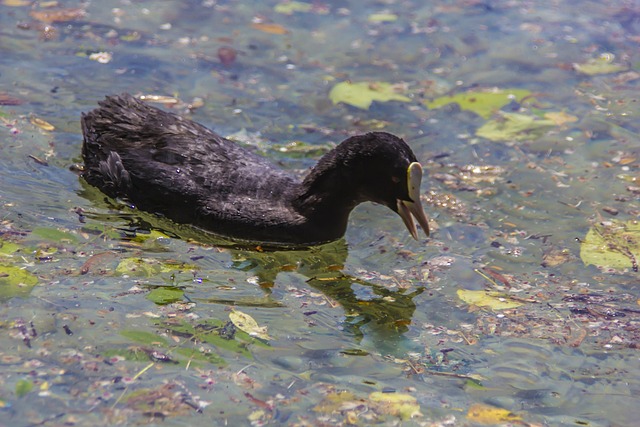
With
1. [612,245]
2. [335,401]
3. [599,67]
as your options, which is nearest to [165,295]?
[335,401]

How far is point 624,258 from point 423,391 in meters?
2.50

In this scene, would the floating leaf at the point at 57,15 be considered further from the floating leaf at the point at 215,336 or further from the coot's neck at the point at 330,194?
the floating leaf at the point at 215,336

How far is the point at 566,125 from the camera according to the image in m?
9.39

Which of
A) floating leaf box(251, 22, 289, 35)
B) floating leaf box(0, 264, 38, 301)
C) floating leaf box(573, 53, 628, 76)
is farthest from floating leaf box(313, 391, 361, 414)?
floating leaf box(251, 22, 289, 35)

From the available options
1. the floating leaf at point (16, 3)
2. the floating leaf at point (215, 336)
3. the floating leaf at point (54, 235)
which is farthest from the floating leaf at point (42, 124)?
the floating leaf at point (215, 336)

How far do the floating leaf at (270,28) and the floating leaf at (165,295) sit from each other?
540 centimetres

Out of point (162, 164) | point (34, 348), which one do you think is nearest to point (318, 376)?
point (34, 348)

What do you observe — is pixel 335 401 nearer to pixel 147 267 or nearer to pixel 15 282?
pixel 147 267

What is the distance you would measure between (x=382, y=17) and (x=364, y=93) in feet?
6.73

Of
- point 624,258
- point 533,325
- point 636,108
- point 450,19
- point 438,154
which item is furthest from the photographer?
point 450,19

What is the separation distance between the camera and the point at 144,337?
5656 millimetres

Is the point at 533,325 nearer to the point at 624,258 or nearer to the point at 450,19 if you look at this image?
the point at 624,258

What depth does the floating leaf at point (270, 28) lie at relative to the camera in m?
11.1

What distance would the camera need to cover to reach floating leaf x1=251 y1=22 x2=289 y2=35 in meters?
11.1
